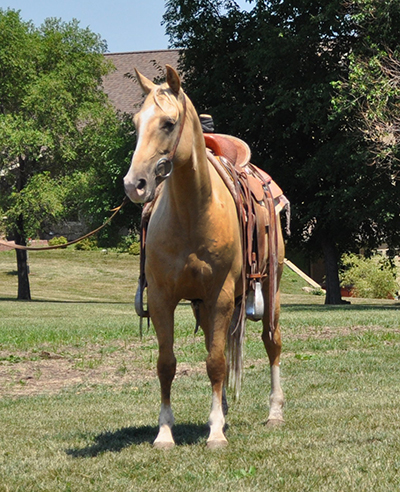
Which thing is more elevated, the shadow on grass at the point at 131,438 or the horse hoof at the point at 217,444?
the horse hoof at the point at 217,444

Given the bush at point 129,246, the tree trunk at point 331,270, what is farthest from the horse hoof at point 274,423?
the bush at point 129,246

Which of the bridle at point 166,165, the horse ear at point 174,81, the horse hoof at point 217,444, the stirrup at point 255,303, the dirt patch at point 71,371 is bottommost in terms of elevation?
the dirt patch at point 71,371

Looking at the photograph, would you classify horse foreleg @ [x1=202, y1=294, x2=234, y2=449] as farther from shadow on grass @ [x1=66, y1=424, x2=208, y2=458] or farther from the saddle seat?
the saddle seat

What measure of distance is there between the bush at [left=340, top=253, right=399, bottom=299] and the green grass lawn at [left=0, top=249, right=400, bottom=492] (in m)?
21.7

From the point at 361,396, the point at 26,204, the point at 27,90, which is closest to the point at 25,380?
the point at 361,396

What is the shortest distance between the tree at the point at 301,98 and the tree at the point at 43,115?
5.58 metres

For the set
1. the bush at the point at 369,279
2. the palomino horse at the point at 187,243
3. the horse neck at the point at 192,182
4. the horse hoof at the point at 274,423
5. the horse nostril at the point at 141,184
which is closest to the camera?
the horse nostril at the point at 141,184

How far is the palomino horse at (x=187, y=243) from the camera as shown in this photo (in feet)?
18.3

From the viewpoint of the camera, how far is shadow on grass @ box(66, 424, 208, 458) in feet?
19.5

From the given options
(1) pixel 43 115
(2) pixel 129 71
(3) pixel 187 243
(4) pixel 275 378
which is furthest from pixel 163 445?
(2) pixel 129 71

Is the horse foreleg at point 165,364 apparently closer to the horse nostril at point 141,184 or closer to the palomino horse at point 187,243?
the palomino horse at point 187,243

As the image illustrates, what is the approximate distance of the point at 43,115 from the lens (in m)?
33.2

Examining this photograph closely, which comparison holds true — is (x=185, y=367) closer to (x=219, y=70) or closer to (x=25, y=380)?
(x=25, y=380)

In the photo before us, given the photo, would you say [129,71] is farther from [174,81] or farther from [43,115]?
[174,81]
